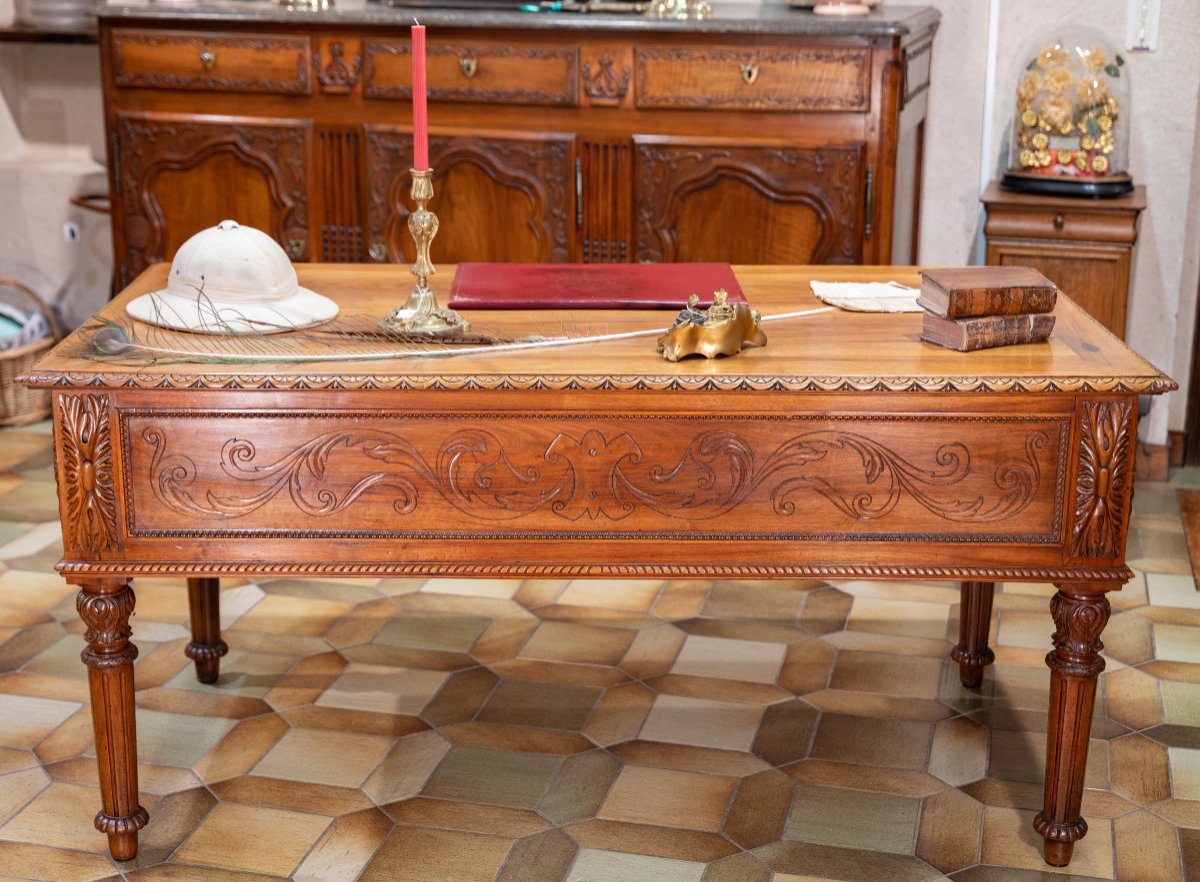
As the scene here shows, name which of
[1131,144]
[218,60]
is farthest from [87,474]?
[1131,144]

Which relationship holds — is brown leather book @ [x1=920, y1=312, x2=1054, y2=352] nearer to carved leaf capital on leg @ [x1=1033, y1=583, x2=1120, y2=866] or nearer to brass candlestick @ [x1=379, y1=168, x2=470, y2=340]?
carved leaf capital on leg @ [x1=1033, y1=583, x2=1120, y2=866]

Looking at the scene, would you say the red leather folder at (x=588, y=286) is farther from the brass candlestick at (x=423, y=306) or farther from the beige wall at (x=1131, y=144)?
the beige wall at (x=1131, y=144)

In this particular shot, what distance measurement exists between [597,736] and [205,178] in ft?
7.86

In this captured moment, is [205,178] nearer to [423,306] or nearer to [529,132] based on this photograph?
[529,132]


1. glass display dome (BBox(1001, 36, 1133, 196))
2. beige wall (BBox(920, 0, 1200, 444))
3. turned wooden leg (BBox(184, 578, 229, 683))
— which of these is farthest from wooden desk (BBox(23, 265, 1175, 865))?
beige wall (BBox(920, 0, 1200, 444))

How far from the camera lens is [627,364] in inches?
92.7

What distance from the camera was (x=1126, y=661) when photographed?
3338mm

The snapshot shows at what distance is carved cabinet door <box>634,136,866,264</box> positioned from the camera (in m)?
4.14

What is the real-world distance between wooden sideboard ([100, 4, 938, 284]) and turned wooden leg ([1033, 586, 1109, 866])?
192cm

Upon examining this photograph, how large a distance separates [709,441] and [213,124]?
2.67m

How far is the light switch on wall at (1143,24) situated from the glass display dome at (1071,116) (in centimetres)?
8

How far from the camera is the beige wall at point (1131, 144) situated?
→ 447 centimetres

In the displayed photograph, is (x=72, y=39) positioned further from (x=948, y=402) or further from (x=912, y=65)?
(x=948, y=402)

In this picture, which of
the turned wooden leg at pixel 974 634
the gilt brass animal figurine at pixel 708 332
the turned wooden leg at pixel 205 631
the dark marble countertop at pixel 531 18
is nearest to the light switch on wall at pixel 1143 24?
the dark marble countertop at pixel 531 18
